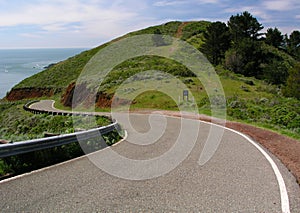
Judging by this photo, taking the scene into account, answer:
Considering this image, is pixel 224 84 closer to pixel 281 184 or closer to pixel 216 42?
pixel 216 42

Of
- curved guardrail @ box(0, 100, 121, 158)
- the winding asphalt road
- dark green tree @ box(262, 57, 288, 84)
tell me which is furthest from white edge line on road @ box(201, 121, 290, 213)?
dark green tree @ box(262, 57, 288, 84)

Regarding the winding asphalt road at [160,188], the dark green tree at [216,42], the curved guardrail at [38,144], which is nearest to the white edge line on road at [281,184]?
the winding asphalt road at [160,188]

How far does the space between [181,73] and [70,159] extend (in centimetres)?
3897

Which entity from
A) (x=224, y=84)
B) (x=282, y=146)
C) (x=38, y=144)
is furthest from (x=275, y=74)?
(x=38, y=144)

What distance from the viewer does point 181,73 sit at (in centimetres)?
4700

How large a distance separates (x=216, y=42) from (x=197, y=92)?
101 feet

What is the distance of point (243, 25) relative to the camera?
232ft

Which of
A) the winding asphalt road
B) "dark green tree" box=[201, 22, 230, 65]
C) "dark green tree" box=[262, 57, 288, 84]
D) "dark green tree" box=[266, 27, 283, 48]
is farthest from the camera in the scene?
"dark green tree" box=[266, 27, 283, 48]

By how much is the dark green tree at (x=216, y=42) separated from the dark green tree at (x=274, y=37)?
21.2m

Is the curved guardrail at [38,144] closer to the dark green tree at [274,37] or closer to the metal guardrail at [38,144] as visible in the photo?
the metal guardrail at [38,144]

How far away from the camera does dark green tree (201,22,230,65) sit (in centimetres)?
6259

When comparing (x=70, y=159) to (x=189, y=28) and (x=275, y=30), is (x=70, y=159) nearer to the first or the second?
(x=275, y=30)

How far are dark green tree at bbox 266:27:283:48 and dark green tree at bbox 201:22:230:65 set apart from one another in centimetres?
2115

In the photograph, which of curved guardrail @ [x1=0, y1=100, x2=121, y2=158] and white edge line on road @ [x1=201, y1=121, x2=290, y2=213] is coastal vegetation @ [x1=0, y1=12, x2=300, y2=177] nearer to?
curved guardrail @ [x1=0, y1=100, x2=121, y2=158]
